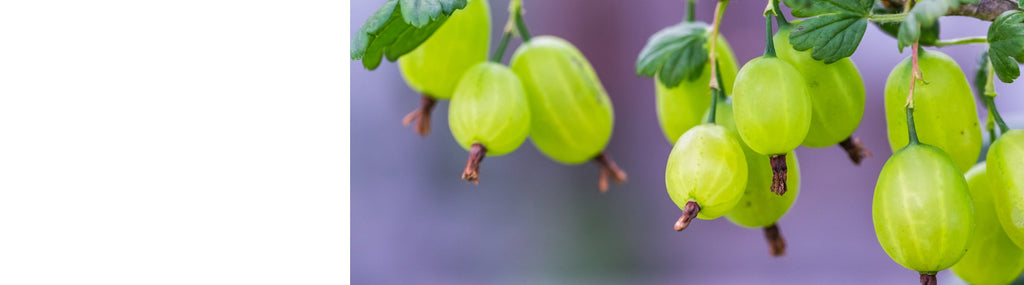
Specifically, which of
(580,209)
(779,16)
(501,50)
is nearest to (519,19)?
(501,50)

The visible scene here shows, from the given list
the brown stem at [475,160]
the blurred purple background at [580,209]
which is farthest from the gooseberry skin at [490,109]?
the blurred purple background at [580,209]

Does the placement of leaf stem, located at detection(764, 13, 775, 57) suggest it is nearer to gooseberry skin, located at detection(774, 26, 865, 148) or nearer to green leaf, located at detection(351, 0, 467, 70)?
gooseberry skin, located at detection(774, 26, 865, 148)

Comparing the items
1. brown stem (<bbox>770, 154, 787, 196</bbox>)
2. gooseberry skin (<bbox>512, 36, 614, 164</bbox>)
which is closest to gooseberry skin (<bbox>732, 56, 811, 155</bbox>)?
brown stem (<bbox>770, 154, 787, 196</bbox>)

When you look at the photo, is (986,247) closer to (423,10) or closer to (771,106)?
(771,106)

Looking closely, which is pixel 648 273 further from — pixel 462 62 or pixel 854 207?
pixel 462 62

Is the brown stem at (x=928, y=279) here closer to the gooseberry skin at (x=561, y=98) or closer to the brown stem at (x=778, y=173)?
the brown stem at (x=778, y=173)
